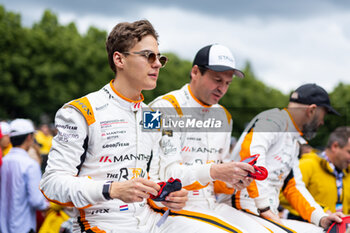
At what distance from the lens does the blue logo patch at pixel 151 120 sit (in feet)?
10.1

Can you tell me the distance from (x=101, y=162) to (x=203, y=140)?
4.32 ft

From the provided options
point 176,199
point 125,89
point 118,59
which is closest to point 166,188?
point 176,199

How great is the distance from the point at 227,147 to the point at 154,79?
1.41 metres

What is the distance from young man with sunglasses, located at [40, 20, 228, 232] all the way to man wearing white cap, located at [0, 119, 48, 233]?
10.4 feet

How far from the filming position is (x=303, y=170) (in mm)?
5828

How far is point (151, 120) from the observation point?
10.3ft

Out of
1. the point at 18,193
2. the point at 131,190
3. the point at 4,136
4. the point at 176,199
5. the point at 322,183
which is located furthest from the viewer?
the point at 4,136

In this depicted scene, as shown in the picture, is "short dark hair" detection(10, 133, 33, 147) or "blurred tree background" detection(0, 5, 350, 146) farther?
"blurred tree background" detection(0, 5, 350, 146)

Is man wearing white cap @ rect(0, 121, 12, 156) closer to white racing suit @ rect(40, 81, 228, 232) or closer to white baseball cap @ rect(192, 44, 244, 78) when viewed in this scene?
white baseball cap @ rect(192, 44, 244, 78)

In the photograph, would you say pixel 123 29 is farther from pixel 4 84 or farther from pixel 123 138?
pixel 4 84

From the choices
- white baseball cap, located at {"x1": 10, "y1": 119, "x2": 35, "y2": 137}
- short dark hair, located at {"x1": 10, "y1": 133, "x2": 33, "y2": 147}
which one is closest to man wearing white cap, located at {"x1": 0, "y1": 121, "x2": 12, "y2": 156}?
white baseball cap, located at {"x1": 10, "y1": 119, "x2": 35, "y2": 137}

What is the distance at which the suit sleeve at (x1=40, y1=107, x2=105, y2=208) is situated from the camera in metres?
2.41

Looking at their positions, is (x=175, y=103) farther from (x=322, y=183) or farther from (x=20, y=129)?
(x=20, y=129)

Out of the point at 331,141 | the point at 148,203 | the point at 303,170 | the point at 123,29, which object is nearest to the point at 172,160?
the point at 148,203
